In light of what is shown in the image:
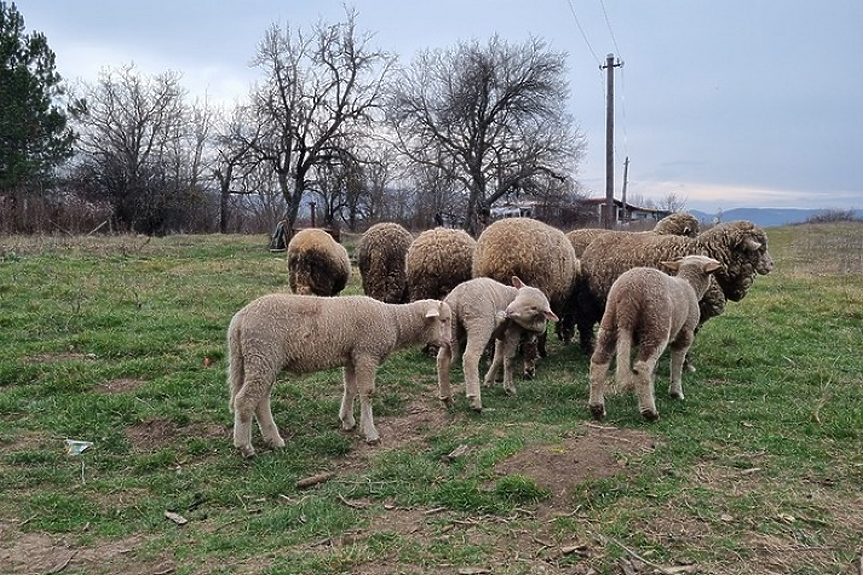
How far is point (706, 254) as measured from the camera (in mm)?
7742

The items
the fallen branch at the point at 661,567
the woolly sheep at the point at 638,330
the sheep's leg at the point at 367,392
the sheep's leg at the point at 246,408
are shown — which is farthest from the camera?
the woolly sheep at the point at 638,330

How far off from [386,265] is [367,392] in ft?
13.7

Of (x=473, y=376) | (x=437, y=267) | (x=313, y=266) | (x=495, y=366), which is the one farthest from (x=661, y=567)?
(x=313, y=266)

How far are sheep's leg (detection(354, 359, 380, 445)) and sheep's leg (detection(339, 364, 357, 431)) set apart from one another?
0.27m

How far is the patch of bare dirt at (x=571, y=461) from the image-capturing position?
4.34 m

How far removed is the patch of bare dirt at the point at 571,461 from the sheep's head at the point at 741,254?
348 cm

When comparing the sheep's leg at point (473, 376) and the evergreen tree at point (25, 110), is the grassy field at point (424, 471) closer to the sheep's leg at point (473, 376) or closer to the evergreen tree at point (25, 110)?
the sheep's leg at point (473, 376)

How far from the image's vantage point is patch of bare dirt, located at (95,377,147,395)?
6.76m

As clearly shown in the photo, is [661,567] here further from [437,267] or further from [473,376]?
[437,267]

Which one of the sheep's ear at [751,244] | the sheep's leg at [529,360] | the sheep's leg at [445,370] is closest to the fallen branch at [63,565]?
the sheep's leg at [445,370]

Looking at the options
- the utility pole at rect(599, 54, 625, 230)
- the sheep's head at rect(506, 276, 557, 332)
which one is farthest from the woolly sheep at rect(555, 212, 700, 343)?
the utility pole at rect(599, 54, 625, 230)

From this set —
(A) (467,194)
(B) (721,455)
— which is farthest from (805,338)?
(A) (467,194)

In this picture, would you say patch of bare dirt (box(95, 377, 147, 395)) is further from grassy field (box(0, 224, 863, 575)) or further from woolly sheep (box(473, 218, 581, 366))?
woolly sheep (box(473, 218, 581, 366))

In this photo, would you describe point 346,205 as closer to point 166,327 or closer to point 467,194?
point 467,194
